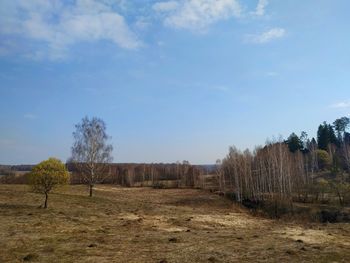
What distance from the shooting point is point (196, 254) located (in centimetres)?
1546

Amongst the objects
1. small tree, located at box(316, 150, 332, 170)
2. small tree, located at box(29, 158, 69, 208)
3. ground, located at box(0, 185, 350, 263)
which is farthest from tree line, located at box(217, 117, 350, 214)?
small tree, located at box(29, 158, 69, 208)

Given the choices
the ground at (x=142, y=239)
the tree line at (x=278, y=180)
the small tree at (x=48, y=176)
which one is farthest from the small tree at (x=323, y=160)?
the small tree at (x=48, y=176)

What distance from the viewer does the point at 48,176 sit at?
30078mm

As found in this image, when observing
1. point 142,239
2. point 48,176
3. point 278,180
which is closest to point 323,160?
point 278,180

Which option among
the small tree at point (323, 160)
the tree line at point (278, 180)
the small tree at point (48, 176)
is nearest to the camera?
the small tree at point (48, 176)

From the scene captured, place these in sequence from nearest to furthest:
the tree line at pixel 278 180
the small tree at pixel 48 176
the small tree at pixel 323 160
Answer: the small tree at pixel 48 176 < the tree line at pixel 278 180 < the small tree at pixel 323 160

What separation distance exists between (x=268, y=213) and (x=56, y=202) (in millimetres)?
23868

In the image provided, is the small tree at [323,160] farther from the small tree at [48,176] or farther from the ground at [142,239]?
the small tree at [48,176]

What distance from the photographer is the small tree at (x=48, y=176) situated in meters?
30.0

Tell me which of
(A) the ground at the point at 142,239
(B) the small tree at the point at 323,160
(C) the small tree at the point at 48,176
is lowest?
(A) the ground at the point at 142,239

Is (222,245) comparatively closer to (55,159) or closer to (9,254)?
(9,254)

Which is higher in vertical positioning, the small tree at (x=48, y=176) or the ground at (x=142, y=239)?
the small tree at (x=48, y=176)

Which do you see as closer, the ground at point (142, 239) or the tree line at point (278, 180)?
the ground at point (142, 239)

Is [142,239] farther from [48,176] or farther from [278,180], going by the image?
[278,180]
